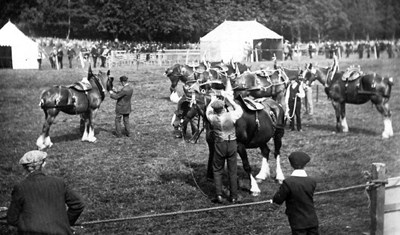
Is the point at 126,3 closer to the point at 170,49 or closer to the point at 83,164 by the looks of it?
the point at 170,49

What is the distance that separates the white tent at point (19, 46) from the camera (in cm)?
1201

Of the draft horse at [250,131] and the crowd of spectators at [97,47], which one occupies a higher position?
the crowd of spectators at [97,47]

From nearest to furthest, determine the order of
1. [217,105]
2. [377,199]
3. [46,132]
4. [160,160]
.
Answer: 1. [377,199]
2. [217,105]
3. [160,160]
4. [46,132]

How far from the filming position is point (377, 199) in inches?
251

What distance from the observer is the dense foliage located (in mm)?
11227

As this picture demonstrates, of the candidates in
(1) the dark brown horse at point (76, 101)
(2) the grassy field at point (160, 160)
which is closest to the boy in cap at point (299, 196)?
(2) the grassy field at point (160, 160)

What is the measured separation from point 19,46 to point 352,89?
8.82 metres

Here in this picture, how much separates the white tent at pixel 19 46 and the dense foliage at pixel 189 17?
0.35 meters

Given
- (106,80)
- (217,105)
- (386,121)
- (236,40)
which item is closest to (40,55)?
(106,80)

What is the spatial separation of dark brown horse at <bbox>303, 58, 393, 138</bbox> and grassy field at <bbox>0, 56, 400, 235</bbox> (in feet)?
1.49

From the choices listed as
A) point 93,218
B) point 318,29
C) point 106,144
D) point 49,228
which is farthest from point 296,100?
point 49,228

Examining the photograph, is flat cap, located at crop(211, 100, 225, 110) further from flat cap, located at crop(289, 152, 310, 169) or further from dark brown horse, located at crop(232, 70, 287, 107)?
dark brown horse, located at crop(232, 70, 287, 107)

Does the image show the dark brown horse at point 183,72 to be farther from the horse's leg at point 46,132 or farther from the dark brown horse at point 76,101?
the horse's leg at point 46,132

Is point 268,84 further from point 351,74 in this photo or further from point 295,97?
point 351,74
